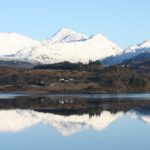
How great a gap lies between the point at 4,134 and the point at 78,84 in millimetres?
120763

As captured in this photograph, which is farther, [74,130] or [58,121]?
[58,121]

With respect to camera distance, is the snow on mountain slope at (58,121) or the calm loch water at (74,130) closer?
the calm loch water at (74,130)

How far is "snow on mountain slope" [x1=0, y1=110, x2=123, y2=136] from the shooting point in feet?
180

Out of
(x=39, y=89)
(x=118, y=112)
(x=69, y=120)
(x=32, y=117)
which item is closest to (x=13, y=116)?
(x=32, y=117)

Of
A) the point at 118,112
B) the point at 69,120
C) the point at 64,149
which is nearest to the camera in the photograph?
the point at 64,149

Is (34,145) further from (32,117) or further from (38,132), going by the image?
(32,117)

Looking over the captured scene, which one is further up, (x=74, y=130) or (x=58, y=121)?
(x=74, y=130)

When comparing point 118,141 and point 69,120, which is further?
point 69,120

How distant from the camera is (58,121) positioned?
2472 inches

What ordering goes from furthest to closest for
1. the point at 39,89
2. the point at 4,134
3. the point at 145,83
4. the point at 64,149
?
the point at 145,83
the point at 39,89
the point at 4,134
the point at 64,149

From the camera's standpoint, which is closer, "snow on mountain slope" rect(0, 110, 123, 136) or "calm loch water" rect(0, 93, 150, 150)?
"calm loch water" rect(0, 93, 150, 150)

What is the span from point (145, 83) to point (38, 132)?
131 meters

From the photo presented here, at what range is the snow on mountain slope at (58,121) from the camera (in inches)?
2161

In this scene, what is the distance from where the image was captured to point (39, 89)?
164 metres
